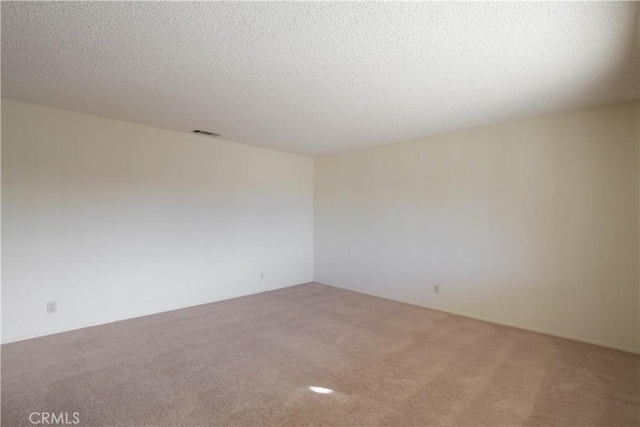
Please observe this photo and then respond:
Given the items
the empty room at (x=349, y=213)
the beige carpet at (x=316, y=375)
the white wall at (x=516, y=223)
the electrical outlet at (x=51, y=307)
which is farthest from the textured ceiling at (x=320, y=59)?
the beige carpet at (x=316, y=375)

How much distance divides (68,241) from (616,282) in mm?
5723

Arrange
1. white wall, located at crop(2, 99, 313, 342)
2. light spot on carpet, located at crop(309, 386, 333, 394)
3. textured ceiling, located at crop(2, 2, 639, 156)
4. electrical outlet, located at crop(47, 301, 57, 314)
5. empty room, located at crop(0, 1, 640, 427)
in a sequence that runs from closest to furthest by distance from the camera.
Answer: textured ceiling, located at crop(2, 2, 639, 156) → empty room, located at crop(0, 1, 640, 427) → light spot on carpet, located at crop(309, 386, 333, 394) → white wall, located at crop(2, 99, 313, 342) → electrical outlet, located at crop(47, 301, 57, 314)

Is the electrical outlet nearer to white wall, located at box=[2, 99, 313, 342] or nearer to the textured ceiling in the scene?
white wall, located at box=[2, 99, 313, 342]

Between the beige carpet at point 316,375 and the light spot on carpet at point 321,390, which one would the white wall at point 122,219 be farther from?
the light spot on carpet at point 321,390

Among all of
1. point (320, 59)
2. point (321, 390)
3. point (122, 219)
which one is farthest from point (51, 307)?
point (320, 59)

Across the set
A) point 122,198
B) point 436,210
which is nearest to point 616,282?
point 436,210

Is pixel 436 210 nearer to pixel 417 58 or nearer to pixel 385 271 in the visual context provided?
pixel 385 271

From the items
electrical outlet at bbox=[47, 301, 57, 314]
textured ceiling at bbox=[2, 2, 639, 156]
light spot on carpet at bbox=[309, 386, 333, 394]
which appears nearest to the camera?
textured ceiling at bbox=[2, 2, 639, 156]

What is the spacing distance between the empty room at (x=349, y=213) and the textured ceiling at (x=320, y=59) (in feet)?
0.07

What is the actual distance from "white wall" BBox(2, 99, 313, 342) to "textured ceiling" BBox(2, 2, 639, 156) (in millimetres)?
470

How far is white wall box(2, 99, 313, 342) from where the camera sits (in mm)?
3242

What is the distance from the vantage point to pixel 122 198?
12.8 feet

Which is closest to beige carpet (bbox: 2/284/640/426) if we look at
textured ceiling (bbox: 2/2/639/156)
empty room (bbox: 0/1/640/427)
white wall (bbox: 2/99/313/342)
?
empty room (bbox: 0/1/640/427)

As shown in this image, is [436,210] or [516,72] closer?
[516,72]
